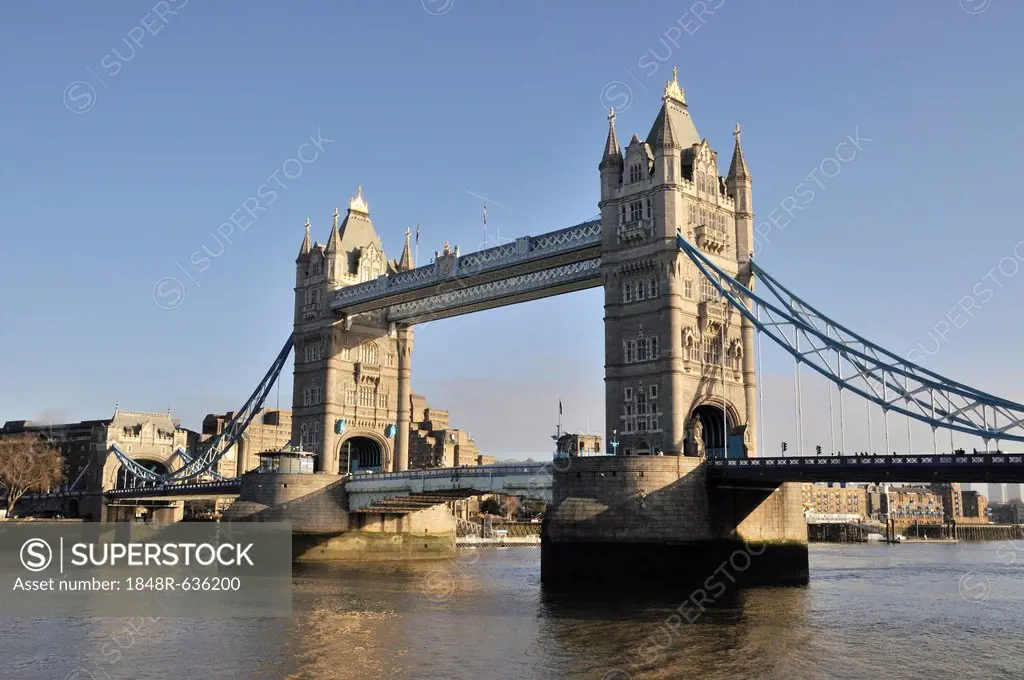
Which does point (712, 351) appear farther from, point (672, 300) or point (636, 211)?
point (636, 211)

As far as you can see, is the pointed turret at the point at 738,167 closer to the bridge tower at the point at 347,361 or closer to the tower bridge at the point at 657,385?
the tower bridge at the point at 657,385

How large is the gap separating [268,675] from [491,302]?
47920mm

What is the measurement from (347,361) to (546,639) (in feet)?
179

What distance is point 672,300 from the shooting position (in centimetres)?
6147

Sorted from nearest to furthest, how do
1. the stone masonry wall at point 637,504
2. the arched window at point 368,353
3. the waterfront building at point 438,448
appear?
1. the stone masonry wall at point 637,504
2. the arched window at point 368,353
3. the waterfront building at point 438,448

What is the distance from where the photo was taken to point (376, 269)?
9319 cm

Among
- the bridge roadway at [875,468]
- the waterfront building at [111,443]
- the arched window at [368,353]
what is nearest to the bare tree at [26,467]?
the waterfront building at [111,443]

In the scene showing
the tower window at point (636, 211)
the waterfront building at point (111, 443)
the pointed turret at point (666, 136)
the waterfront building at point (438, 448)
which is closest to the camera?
the pointed turret at point (666, 136)

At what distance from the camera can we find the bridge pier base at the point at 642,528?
175 ft

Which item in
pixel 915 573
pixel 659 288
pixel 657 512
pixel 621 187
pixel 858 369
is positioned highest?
pixel 621 187

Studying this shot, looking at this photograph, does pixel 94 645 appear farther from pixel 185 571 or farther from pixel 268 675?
pixel 185 571

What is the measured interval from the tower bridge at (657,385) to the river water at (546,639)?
13.7 ft

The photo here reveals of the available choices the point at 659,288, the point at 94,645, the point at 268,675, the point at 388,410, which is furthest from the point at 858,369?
the point at 388,410

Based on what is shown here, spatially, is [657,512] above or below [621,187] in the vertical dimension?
below
